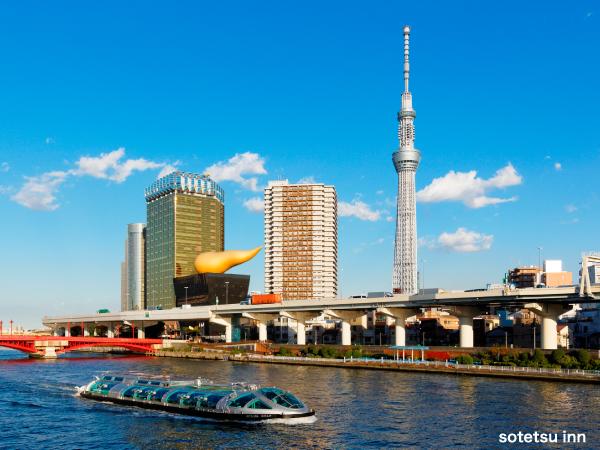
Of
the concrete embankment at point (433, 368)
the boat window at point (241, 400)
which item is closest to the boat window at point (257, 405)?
the boat window at point (241, 400)

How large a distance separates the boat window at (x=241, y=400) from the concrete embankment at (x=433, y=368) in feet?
138

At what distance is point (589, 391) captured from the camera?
74062mm

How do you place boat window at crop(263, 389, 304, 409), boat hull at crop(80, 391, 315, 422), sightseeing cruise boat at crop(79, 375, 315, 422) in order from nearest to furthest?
boat hull at crop(80, 391, 315, 422) < sightseeing cruise boat at crop(79, 375, 315, 422) < boat window at crop(263, 389, 304, 409)

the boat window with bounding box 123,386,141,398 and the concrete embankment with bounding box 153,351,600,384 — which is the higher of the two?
the boat window with bounding box 123,386,141,398

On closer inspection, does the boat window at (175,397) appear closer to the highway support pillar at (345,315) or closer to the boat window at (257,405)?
the boat window at (257,405)

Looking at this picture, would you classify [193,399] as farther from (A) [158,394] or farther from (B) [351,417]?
(B) [351,417]

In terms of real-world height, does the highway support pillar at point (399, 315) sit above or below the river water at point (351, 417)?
above

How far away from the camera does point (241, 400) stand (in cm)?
5981

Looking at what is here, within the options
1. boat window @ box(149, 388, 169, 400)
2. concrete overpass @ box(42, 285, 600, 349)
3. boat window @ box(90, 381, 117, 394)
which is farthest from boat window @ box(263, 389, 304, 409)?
concrete overpass @ box(42, 285, 600, 349)

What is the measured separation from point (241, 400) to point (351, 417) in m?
9.80

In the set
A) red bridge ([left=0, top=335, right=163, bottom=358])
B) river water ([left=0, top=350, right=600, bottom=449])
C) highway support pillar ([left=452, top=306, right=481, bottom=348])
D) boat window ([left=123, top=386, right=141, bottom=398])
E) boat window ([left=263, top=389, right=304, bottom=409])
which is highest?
highway support pillar ([left=452, top=306, right=481, bottom=348])

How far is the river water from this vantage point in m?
51.8

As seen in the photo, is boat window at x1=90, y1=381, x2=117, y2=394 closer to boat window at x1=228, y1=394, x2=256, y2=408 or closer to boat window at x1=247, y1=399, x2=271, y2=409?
boat window at x1=228, y1=394, x2=256, y2=408

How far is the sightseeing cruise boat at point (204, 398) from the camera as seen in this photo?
57969 mm
